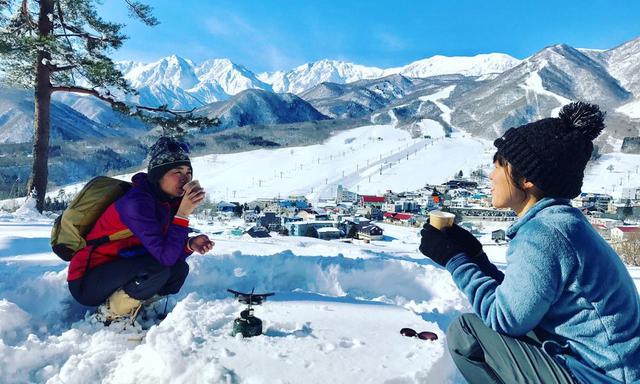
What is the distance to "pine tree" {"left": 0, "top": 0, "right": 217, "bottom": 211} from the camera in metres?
10.4

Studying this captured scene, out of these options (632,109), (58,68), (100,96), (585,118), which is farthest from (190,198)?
(632,109)

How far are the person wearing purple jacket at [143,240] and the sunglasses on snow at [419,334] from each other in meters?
1.59

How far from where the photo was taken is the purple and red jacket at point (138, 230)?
9.75ft

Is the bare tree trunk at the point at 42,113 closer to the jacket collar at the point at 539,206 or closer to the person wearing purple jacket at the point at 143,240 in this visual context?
the person wearing purple jacket at the point at 143,240

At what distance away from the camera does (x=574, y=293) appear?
1.62 m

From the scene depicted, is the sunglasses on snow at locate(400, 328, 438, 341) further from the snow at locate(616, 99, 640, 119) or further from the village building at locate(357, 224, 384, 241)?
the snow at locate(616, 99, 640, 119)

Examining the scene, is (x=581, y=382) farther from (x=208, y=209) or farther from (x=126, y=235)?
(x=208, y=209)

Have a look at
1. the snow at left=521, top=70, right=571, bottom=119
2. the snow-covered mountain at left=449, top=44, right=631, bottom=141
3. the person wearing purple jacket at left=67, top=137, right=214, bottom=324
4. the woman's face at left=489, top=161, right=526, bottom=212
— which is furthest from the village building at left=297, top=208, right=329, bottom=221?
the snow at left=521, top=70, right=571, bottom=119

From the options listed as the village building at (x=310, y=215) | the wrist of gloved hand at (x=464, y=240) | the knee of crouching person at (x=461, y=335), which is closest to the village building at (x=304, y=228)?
the village building at (x=310, y=215)

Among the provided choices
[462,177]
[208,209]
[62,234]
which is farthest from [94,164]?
[62,234]

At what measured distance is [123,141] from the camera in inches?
4798

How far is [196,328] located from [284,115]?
652 feet

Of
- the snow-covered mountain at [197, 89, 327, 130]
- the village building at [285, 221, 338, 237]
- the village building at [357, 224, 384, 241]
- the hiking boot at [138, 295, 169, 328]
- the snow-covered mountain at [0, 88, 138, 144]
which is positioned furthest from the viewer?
the snow-covered mountain at [197, 89, 327, 130]

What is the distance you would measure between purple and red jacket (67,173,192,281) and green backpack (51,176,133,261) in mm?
44
